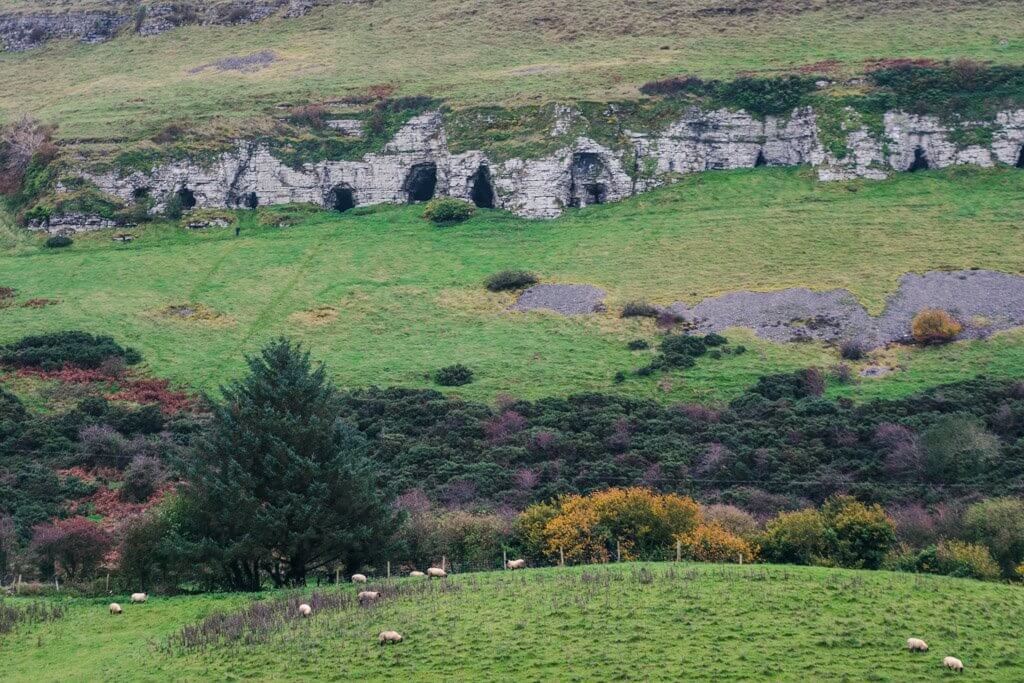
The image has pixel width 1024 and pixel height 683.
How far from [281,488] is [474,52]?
301 ft

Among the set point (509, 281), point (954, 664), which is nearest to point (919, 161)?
point (509, 281)

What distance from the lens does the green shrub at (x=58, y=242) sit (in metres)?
102

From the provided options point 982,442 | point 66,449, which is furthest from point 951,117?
point 66,449

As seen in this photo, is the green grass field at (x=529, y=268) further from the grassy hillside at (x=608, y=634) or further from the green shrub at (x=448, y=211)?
the grassy hillside at (x=608, y=634)

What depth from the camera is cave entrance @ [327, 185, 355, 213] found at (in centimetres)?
10988

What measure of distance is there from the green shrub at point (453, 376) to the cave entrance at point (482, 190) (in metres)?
31.9

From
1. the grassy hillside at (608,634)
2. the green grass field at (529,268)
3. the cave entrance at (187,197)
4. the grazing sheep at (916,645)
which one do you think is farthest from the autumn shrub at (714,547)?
Result: the cave entrance at (187,197)

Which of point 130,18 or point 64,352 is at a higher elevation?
point 130,18

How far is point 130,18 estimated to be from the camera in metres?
148

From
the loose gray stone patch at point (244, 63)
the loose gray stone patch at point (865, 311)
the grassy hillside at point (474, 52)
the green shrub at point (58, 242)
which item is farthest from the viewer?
the loose gray stone patch at point (244, 63)

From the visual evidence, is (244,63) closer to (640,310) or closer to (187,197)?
(187,197)

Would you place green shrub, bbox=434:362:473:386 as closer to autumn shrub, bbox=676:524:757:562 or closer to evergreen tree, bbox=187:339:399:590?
evergreen tree, bbox=187:339:399:590

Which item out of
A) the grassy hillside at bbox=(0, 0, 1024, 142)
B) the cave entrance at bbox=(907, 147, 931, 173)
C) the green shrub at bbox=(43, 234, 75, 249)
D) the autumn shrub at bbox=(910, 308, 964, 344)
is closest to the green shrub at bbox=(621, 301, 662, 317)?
the autumn shrub at bbox=(910, 308, 964, 344)

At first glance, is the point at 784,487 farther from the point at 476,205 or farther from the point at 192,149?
the point at 192,149
